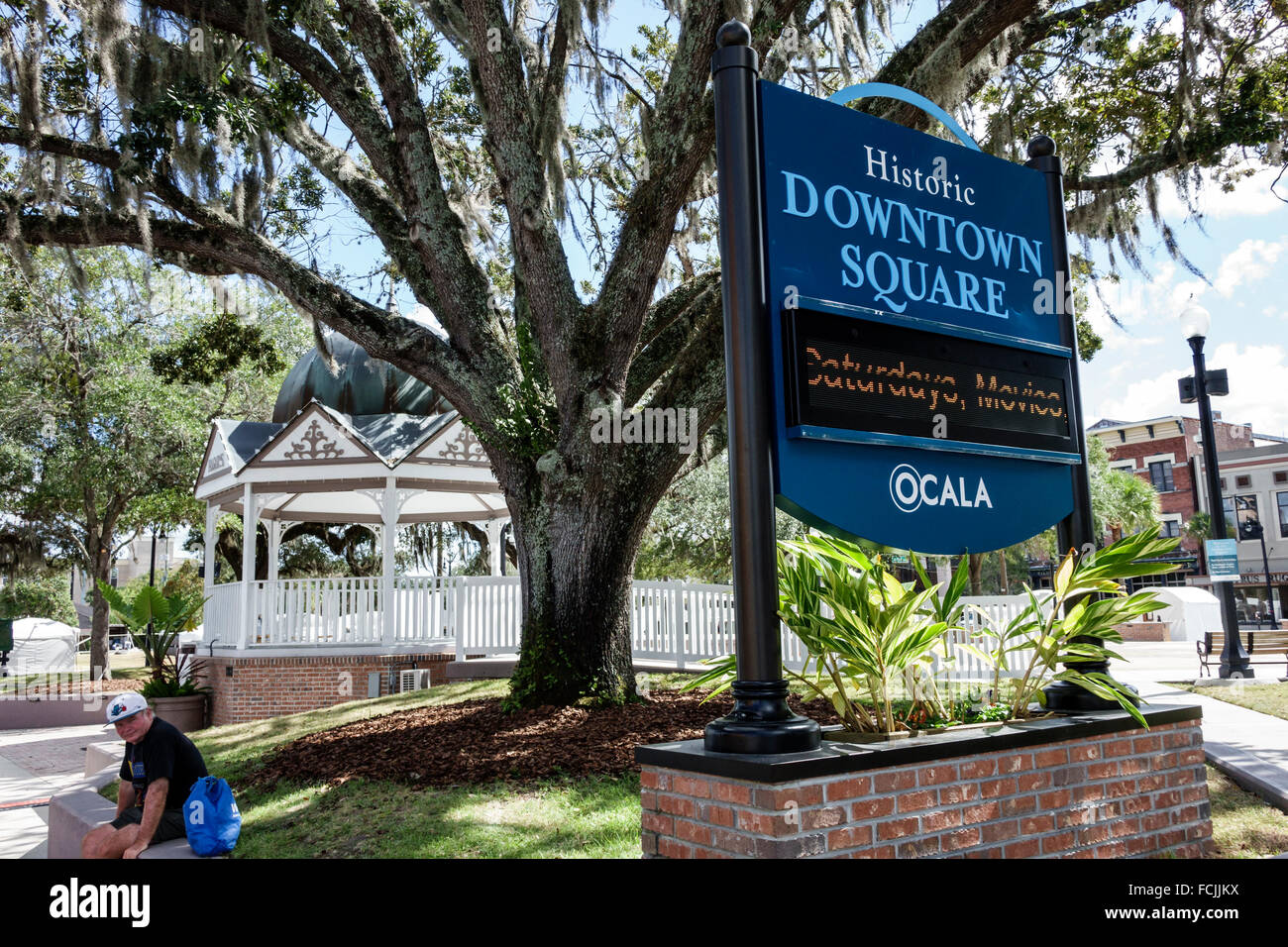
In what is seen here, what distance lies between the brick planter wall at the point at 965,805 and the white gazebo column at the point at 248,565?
546 inches

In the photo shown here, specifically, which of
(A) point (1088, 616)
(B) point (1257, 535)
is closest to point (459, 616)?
(A) point (1088, 616)

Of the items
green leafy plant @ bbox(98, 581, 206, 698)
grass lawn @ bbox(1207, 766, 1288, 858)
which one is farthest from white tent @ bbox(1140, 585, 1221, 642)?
green leafy plant @ bbox(98, 581, 206, 698)

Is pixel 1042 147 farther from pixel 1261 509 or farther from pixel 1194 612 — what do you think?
pixel 1261 509

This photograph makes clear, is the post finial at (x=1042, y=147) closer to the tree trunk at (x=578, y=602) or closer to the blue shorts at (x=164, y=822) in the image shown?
the tree trunk at (x=578, y=602)

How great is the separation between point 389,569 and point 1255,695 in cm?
1271

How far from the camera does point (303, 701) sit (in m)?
15.3

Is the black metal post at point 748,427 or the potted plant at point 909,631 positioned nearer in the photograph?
the black metal post at point 748,427

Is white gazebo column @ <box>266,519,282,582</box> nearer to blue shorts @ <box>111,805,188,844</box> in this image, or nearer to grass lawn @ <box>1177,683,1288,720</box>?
blue shorts @ <box>111,805,188,844</box>

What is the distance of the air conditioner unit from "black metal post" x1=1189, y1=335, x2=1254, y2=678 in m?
11.9

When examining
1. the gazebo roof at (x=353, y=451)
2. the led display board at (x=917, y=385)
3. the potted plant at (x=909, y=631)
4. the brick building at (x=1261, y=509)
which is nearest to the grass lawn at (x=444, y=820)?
the potted plant at (x=909, y=631)

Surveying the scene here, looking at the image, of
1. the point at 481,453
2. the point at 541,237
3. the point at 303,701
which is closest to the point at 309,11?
the point at 541,237

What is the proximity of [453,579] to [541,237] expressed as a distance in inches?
303

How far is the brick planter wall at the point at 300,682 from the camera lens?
1522 cm
